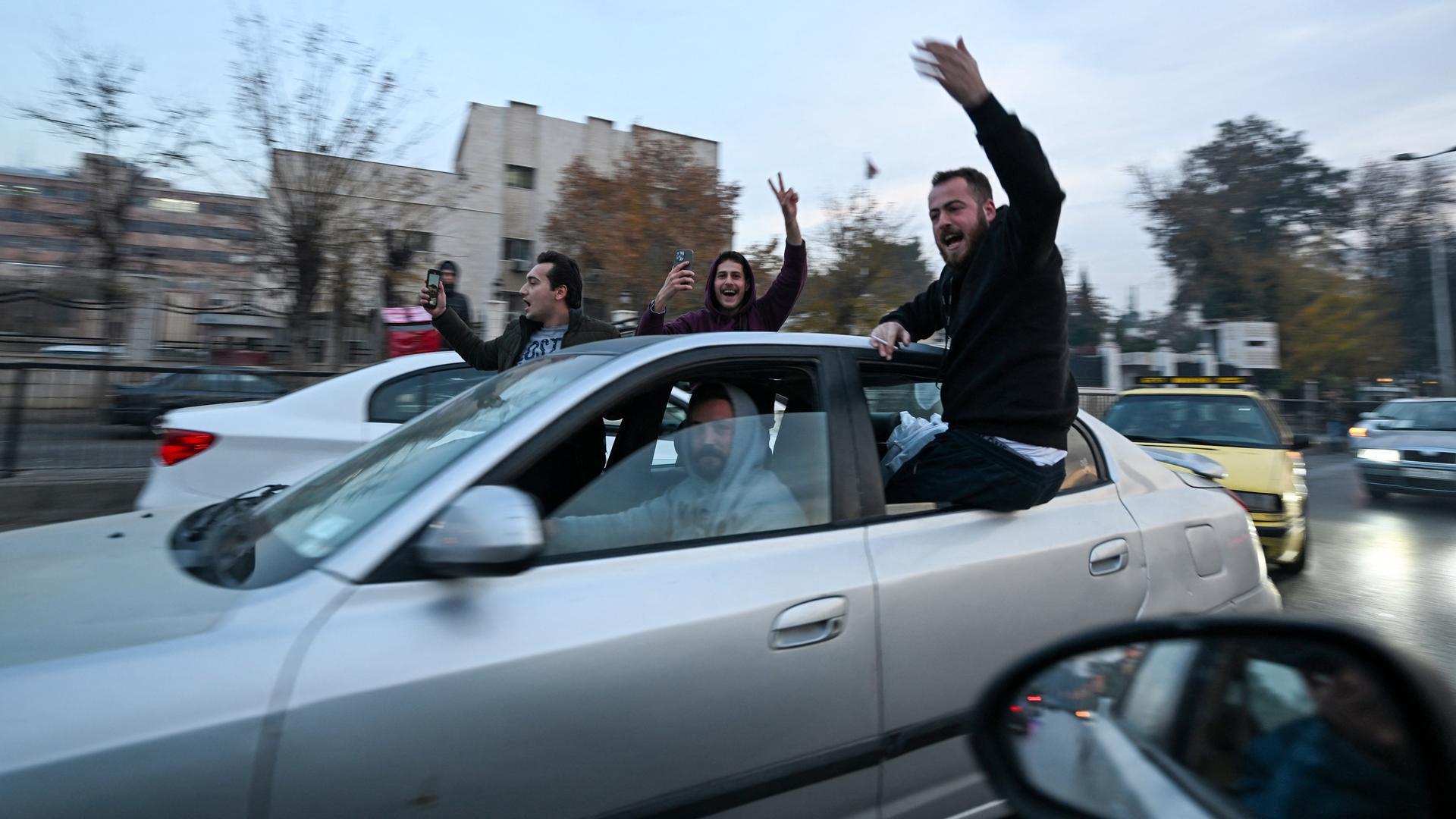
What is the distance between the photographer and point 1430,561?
7.27 m

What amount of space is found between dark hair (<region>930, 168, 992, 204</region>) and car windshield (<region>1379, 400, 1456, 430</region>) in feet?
37.6

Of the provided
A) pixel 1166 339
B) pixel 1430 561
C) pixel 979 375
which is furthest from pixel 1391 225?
pixel 979 375

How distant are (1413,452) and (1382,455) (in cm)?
36

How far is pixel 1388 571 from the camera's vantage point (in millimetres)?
6773

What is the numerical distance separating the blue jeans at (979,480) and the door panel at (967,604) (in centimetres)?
5

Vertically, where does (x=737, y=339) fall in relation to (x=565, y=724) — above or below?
above

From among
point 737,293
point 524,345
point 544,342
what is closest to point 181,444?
point 524,345

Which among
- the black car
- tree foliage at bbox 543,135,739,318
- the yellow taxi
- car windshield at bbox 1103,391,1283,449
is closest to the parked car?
the yellow taxi

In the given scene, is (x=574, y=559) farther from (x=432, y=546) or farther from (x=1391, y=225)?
(x=1391, y=225)

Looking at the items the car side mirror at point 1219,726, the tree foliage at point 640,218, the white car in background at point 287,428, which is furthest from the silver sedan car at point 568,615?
the tree foliage at point 640,218

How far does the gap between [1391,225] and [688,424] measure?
55.6 meters

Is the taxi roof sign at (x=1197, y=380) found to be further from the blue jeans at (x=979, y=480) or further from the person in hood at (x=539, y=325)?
the blue jeans at (x=979, y=480)

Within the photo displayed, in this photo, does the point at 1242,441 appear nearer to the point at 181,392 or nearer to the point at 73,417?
the point at 181,392

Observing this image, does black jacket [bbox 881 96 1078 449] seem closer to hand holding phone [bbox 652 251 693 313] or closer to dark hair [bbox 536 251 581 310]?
hand holding phone [bbox 652 251 693 313]
